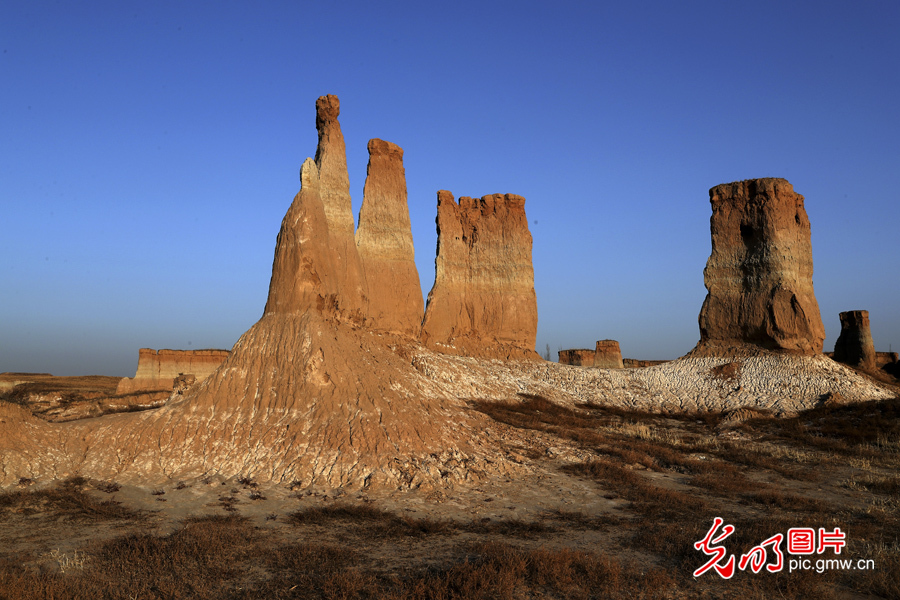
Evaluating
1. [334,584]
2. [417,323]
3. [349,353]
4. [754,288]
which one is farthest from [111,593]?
[754,288]

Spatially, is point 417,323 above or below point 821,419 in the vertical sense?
above

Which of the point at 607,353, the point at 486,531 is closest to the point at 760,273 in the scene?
the point at 607,353

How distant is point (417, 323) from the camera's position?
109 feet

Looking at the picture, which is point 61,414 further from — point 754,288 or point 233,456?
point 754,288

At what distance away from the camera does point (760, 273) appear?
117 feet

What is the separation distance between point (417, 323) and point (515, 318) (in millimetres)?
9219

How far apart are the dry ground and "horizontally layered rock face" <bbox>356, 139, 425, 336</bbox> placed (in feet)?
51.4

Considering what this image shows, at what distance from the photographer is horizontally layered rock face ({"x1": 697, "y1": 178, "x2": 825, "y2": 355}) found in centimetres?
3391

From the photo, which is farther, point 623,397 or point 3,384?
point 3,384

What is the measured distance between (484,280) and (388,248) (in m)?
10.2

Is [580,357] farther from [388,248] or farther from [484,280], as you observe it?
[388,248]
